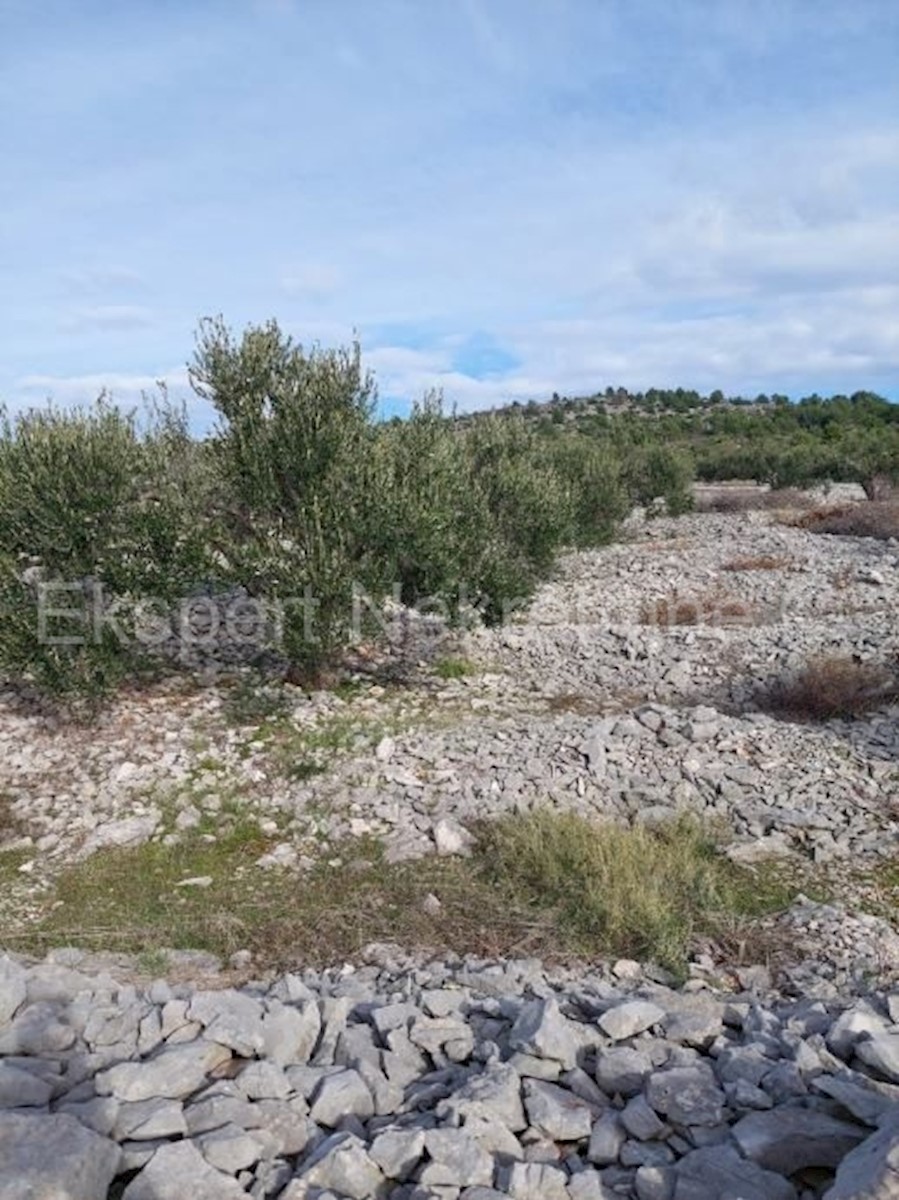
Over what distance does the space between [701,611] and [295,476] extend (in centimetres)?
1099

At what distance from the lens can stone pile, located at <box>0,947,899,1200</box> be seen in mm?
4148

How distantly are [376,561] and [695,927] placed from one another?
761 cm

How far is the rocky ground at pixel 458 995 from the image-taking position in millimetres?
4273

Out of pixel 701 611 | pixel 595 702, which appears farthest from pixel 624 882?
pixel 701 611

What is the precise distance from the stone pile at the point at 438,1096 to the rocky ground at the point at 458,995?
0.02m

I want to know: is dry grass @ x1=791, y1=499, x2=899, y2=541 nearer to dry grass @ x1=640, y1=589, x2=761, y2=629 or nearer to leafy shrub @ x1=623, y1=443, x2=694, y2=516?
leafy shrub @ x1=623, y1=443, x2=694, y2=516

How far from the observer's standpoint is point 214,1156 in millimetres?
4309

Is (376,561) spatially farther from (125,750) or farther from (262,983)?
(262,983)

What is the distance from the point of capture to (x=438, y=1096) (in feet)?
16.1

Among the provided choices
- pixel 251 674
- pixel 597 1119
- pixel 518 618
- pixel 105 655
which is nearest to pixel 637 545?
pixel 518 618

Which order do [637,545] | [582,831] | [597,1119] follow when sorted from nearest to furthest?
[597,1119]
[582,831]
[637,545]

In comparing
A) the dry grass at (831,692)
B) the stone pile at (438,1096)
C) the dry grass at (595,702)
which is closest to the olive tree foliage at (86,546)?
the dry grass at (595,702)

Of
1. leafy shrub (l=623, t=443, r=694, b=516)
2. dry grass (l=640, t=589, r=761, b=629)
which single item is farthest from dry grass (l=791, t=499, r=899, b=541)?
dry grass (l=640, t=589, r=761, b=629)

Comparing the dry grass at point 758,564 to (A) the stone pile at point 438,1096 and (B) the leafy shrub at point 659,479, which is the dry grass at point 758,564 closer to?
(B) the leafy shrub at point 659,479
